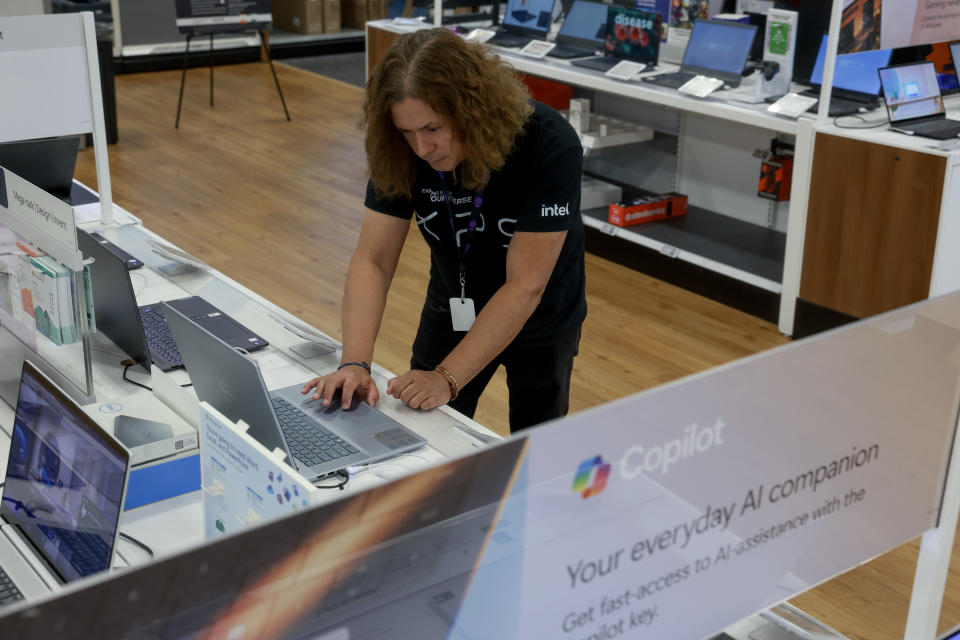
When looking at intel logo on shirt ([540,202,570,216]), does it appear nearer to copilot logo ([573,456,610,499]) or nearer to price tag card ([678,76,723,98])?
copilot logo ([573,456,610,499])

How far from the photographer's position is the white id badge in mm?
2359

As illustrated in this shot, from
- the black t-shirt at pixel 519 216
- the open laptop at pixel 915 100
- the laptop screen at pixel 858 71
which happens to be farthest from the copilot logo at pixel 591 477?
the laptop screen at pixel 858 71

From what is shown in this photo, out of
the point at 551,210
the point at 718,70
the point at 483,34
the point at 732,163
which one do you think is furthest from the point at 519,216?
the point at 483,34

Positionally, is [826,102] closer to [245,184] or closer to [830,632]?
[830,632]

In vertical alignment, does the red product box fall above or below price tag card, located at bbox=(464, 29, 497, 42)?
below

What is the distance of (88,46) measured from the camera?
3342mm

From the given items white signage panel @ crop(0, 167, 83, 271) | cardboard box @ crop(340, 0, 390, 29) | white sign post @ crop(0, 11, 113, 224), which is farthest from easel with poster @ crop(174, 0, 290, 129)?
white signage panel @ crop(0, 167, 83, 271)

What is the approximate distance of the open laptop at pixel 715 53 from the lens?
478 cm

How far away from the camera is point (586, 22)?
18.5ft

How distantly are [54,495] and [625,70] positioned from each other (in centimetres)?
389

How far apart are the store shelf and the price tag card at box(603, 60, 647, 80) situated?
2.26ft

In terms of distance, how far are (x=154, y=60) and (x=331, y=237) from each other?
4.50 meters

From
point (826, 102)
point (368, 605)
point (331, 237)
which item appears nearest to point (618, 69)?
point (826, 102)

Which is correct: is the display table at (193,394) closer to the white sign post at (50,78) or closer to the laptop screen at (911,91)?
the white sign post at (50,78)
